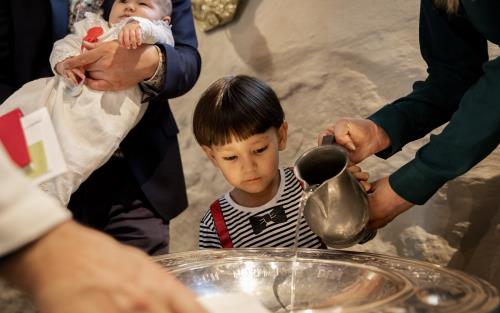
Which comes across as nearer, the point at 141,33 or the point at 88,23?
the point at 141,33

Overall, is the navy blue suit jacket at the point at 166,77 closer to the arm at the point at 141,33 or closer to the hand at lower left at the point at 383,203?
the arm at the point at 141,33

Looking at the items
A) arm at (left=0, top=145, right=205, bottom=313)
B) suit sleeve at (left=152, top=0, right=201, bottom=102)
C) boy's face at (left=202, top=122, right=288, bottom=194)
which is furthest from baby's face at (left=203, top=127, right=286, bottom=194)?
arm at (left=0, top=145, right=205, bottom=313)

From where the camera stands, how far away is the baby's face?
1.63m

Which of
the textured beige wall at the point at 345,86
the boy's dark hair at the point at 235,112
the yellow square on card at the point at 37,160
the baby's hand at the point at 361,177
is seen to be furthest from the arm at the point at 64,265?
the textured beige wall at the point at 345,86

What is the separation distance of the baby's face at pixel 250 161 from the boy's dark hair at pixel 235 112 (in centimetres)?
2

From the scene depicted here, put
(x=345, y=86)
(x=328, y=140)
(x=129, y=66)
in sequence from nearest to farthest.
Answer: (x=328, y=140), (x=129, y=66), (x=345, y=86)

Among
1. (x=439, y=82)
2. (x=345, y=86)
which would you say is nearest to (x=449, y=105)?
(x=439, y=82)

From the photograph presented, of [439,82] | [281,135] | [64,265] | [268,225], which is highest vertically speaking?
[64,265]

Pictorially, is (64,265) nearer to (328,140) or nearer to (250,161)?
(328,140)

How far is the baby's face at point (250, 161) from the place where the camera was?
1.63 meters

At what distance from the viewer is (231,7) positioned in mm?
2684

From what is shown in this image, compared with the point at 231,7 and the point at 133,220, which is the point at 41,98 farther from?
the point at 231,7

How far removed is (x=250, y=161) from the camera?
5.36 feet

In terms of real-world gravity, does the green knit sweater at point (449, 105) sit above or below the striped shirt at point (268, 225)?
above
